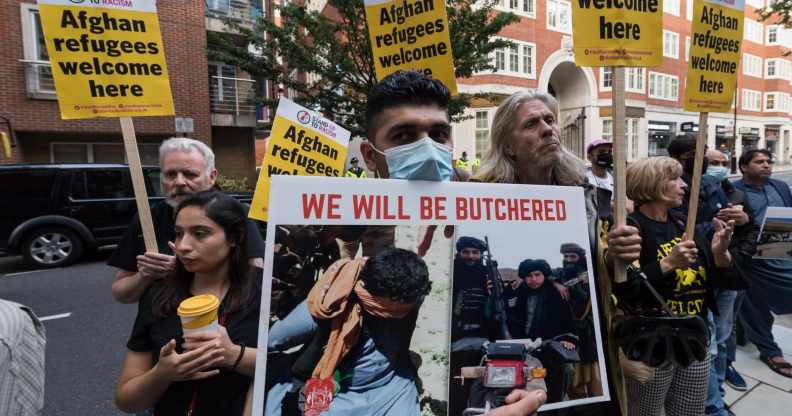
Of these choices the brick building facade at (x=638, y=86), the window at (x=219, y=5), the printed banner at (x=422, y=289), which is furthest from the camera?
the brick building facade at (x=638, y=86)

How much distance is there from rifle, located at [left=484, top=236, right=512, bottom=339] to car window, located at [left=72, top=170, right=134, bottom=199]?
871 cm

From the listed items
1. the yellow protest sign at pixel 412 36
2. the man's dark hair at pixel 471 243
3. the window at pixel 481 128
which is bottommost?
the man's dark hair at pixel 471 243

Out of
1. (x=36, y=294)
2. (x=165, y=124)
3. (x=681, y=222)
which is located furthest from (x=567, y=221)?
(x=165, y=124)

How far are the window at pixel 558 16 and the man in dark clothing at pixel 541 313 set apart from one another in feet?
88.0

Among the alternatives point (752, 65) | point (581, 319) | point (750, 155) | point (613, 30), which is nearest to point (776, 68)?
point (752, 65)

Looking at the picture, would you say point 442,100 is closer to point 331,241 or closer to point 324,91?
point 331,241

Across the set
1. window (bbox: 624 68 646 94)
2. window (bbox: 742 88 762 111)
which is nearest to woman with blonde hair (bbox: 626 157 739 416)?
window (bbox: 624 68 646 94)

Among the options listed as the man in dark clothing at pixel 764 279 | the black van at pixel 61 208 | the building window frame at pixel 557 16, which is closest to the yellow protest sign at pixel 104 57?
the man in dark clothing at pixel 764 279

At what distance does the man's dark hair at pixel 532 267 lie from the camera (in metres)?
1.32

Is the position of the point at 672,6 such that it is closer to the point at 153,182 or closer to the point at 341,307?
the point at 153,182

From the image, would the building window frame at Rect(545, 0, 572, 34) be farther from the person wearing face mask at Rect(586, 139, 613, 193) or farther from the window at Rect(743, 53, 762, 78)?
the window at Rect(743, 53, 762, 78)

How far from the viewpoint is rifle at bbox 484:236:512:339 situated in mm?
1248

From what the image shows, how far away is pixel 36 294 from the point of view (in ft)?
20.3

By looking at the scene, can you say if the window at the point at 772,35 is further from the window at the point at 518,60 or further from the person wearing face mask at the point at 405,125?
the person wearing face mask at the point at 405,125
